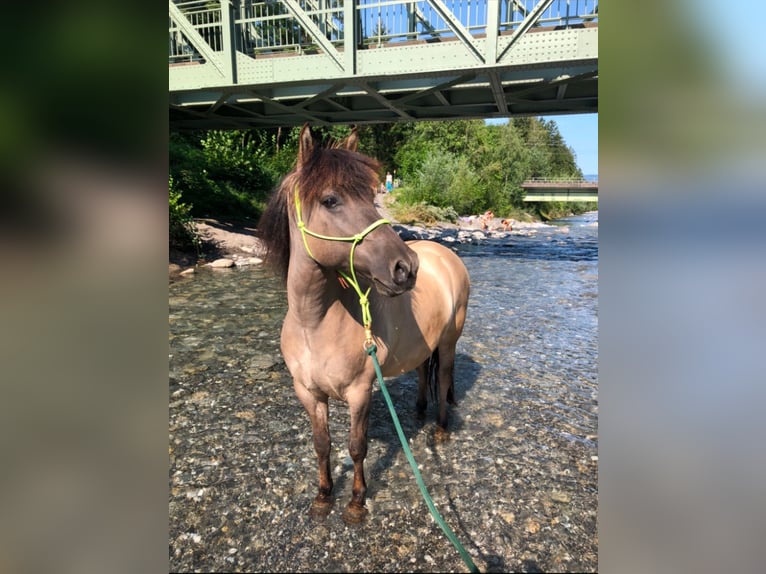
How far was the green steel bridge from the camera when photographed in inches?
325

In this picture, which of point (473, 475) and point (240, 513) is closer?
point (240, 513)

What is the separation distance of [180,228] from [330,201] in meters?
11.5

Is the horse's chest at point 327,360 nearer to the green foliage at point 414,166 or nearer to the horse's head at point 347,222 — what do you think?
the horse's head at point 347,222

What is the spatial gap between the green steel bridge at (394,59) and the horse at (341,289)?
7.17 m

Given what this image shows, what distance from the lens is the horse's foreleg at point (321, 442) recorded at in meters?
2.90

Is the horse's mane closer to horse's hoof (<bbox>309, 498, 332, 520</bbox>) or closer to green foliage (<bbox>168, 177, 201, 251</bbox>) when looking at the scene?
horse's hoof (<bbox>309, 498, 332, 520</bbox>)

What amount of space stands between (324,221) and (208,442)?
2.87 metres

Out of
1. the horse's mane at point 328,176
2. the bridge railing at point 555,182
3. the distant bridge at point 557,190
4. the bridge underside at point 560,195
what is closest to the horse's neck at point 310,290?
the horse's mane at point 328,176

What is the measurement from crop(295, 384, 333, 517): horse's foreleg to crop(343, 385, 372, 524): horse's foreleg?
175mm

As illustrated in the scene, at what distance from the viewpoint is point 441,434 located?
162 inches
